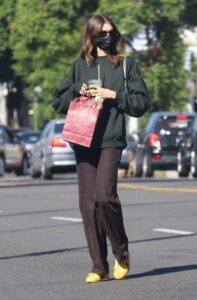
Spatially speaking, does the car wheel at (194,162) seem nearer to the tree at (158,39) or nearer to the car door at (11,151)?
the car door at (11,151)

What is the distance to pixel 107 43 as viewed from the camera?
9.50 meters

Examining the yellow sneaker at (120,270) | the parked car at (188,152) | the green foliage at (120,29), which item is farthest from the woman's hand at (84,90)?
the green foliage at (120,29)

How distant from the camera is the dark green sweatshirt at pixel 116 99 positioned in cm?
952

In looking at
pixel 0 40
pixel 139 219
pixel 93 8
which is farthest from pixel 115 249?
pixel 0 40

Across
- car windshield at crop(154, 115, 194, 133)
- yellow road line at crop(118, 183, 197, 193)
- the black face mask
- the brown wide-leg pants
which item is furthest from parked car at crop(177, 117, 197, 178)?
the black face mask

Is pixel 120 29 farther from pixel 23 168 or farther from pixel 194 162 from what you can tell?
pixel 194 162

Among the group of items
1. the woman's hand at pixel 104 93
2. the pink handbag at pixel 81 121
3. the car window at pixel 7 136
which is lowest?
the car window at pixel 7 136

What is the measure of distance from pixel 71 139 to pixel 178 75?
45041mm

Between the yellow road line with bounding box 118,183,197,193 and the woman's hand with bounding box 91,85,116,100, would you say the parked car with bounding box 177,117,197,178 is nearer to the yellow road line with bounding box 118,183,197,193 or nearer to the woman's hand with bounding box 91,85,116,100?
the yellow road line with bounding box 118,183,197,193

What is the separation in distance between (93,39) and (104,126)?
58cm

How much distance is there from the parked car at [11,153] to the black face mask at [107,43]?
Answer: 97.4ft

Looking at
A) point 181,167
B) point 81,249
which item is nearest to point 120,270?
point 81,249

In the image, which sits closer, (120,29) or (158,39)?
(120,29)

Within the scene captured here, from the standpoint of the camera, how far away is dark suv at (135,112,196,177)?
3145 centimetres
